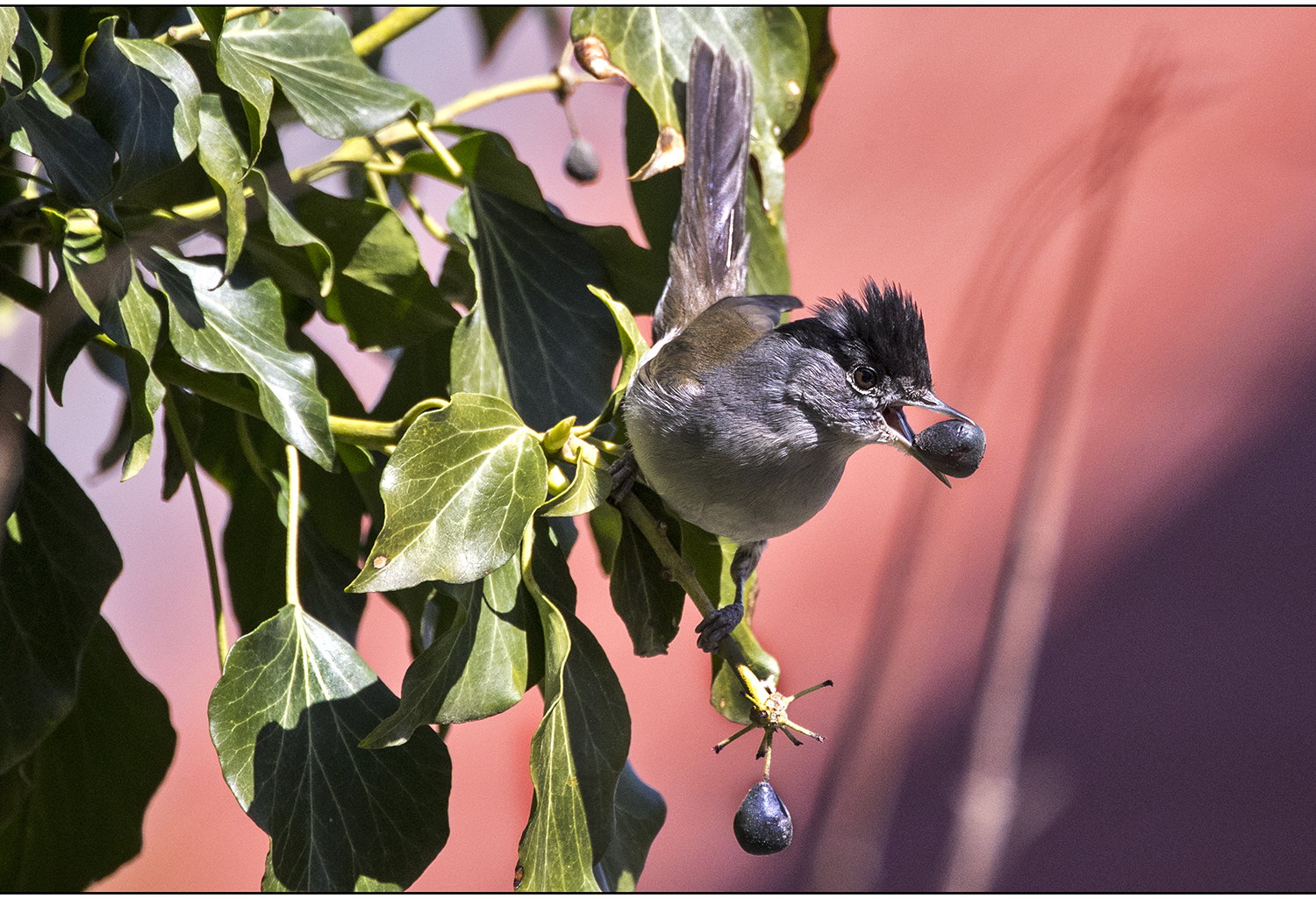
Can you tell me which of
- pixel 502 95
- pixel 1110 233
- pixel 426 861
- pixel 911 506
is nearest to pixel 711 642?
pixel 426 861

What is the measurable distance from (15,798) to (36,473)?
0.88 ft

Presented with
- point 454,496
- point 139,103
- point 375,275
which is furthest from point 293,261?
point 454,496

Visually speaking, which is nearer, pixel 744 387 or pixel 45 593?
pixel 45 593

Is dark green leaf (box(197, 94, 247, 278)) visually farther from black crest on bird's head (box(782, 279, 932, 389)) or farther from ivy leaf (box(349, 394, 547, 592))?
black crest on bird's head (box(782, 279, 932, 389))

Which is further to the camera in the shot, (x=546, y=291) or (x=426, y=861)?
(x=546, y=291)

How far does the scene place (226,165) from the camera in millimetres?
684

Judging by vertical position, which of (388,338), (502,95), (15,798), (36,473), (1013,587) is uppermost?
(502,95)

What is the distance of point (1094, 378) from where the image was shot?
2.31 metres

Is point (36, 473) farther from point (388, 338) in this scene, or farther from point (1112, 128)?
point (1112, 128)

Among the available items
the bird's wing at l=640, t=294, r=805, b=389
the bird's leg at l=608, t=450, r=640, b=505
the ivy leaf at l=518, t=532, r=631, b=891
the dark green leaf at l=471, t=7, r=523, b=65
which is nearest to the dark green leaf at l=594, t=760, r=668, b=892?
the ivy leaf at l=518, t=532, r=631, b=891

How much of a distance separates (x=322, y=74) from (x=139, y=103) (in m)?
0.18

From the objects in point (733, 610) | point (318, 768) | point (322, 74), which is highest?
point (322, 74)

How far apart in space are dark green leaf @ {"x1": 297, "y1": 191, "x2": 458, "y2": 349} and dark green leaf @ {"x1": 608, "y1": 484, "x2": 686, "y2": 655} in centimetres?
24

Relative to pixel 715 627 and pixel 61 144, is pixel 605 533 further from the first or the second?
pixel 61 144
